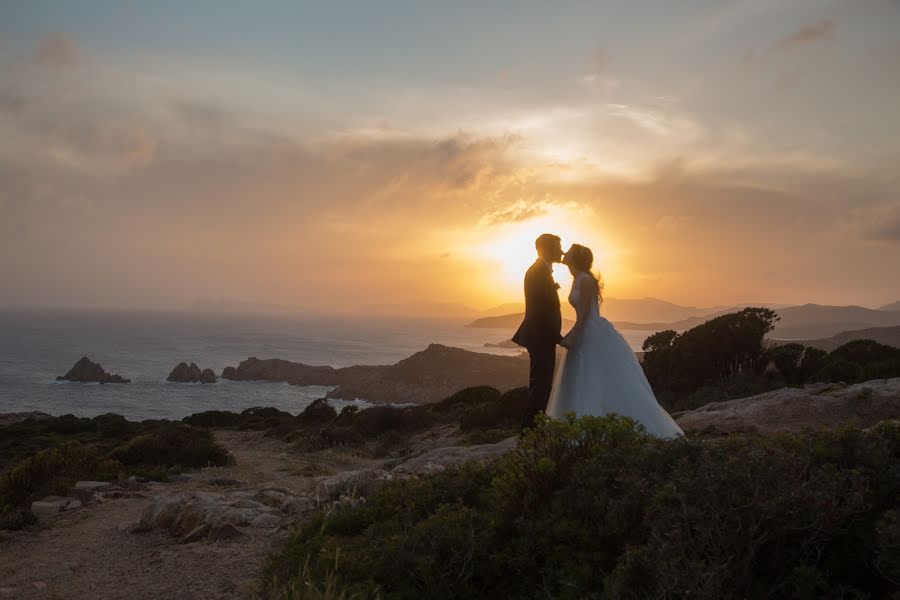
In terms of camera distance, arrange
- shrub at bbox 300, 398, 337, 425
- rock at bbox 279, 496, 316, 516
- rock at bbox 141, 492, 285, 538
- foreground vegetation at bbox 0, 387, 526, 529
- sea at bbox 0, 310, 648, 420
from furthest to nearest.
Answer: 1. sea at bbox 0, 310, 648, 420
2. shrub at bbox 300, 398, 337, 425
3. foreground vegetation at bbox 0, 387, 526, 529
4. rock at bbox 279, 496, 316, 516
5. rock at bbox 141, 492, 285, 538

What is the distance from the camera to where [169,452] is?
1309cm

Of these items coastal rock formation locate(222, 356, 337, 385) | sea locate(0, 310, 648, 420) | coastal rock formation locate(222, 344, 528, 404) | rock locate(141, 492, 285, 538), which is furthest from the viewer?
coastal rock formation locate(222, 356, 337, 385)

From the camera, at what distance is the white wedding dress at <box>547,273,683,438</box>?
703 cm

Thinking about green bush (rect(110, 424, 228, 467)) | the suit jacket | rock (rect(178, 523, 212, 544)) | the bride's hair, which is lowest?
green bush (rect(110, 424, 228, 467))

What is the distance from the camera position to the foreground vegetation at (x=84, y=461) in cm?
891

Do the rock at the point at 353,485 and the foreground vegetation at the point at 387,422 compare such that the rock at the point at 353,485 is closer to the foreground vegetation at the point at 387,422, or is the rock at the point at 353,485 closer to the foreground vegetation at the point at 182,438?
the foreground vegetation at the point at 182,438

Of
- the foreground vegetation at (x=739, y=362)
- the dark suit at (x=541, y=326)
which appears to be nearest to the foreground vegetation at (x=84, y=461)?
the dark suit at (x=541, y=326)

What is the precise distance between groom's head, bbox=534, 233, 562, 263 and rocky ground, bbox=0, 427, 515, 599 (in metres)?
3.58

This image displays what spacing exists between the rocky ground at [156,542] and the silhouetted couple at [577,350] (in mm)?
2479

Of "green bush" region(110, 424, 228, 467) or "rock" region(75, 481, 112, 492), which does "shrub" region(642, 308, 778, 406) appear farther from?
"rock" region(75, 481, 112, 492)

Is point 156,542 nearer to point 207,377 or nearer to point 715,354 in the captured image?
point 715,354

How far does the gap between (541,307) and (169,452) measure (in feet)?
32.1

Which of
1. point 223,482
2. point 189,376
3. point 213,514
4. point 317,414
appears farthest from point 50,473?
point 189,376

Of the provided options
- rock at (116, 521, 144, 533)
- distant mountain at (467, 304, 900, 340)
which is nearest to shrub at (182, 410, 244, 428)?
rock at (116, 521, 144, 533)
